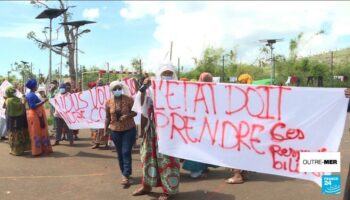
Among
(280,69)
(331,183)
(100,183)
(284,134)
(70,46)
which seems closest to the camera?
(331,183)

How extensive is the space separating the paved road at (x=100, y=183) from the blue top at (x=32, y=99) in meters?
1.18

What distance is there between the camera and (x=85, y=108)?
1073 centimetres

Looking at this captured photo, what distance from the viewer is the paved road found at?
265 inches

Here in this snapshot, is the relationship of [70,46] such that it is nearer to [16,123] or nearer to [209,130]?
[16,123]

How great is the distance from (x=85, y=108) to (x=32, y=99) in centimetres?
128

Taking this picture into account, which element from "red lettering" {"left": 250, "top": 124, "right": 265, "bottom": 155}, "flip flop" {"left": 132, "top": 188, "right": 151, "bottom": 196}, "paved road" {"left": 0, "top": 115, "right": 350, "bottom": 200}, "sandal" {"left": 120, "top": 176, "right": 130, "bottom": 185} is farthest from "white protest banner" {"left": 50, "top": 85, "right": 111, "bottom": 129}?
"red lettering" {"left": 250, "top": 124, "right": 265, "bottom": 155}

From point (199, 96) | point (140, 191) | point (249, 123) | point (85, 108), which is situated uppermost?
point (199, 96)

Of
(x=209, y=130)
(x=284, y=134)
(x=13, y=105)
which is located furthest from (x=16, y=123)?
(x=284, y=134)

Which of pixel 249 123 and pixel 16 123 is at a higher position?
pixel 249 123

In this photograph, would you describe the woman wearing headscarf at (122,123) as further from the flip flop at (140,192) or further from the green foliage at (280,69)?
the green foliage at (280,69)

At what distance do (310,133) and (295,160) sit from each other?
1.21ft

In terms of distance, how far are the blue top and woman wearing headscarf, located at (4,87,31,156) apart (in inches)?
20.6

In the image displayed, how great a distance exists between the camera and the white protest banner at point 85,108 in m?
10.6

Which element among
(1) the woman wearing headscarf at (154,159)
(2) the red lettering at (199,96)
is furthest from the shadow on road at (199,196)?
(2) the red lettering at (199,96)
